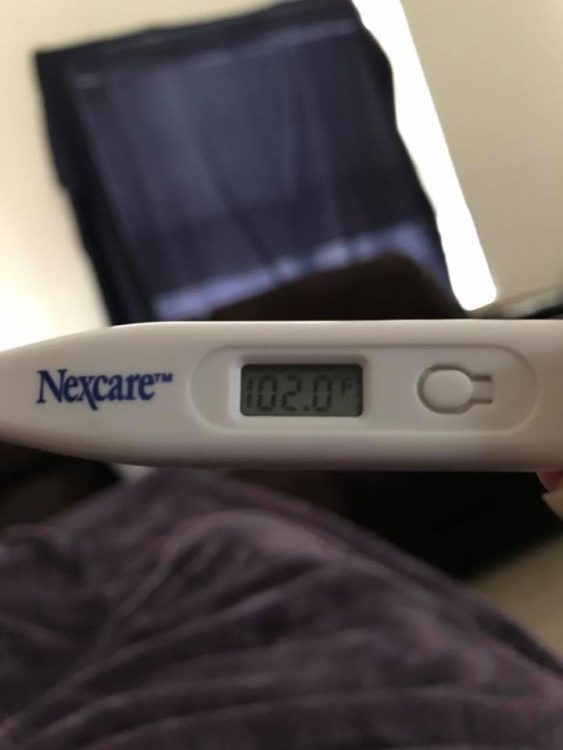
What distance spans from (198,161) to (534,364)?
1.37 metres

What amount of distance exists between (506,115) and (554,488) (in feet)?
5.27

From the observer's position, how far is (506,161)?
6.33 ft

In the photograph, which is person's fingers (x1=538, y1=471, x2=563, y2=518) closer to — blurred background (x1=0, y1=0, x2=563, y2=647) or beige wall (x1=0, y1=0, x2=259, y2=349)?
blurred background (x1=0, y1=0, x2=563, y2=647)

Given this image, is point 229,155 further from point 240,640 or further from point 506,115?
point 240,640

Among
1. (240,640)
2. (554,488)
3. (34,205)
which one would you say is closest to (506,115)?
(34,205)

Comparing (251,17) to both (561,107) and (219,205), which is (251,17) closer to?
(219,205)

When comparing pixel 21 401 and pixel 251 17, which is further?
pixel 251 17

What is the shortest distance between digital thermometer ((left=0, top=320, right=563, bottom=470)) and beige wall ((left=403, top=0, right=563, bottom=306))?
1555 millimetres

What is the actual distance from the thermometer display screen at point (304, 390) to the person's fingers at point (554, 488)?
100 mm

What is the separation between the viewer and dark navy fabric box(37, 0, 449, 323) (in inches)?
65.1

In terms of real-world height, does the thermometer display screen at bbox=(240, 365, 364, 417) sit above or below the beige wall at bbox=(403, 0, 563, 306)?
above

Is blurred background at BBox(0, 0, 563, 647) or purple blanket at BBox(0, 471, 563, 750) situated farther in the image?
blurred background at BBox(0, 0, 563, 647)

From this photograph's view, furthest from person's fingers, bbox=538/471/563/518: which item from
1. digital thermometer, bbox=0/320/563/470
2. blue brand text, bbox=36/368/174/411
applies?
blue brand text, bbox=36/368/174/411

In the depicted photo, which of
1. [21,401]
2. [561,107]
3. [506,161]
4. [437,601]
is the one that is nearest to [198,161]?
[506,161]
